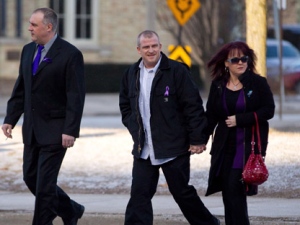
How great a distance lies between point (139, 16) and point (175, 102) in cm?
2488

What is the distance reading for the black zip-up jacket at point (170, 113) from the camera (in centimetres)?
765

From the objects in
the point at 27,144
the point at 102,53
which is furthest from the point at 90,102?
the point at 27,144

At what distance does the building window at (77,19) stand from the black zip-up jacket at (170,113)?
24.4 m

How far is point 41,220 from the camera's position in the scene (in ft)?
25.9

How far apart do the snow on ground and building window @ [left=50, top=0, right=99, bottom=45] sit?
16.5m

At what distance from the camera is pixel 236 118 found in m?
7.49

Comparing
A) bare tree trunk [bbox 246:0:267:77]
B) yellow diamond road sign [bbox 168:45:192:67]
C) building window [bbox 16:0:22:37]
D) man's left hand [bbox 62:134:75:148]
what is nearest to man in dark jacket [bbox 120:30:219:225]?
man's left hand [bbox 62:134:75:148]

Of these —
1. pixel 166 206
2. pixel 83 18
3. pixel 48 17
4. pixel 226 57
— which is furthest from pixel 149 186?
pixel 83 18

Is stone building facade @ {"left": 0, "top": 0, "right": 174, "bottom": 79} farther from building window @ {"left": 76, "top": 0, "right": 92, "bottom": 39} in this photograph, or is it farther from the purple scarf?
the purple scarf

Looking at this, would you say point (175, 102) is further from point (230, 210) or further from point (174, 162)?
point (230, 210)

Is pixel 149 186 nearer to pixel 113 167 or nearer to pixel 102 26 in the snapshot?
pixel 113 167

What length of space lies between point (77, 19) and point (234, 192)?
25102mm

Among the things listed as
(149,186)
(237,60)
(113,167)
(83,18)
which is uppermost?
(237,60)

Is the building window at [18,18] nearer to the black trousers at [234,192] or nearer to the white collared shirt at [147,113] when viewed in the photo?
the white collared shirt at [147,113]
